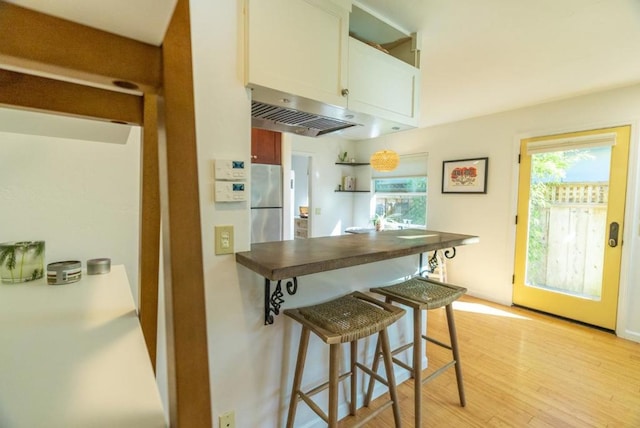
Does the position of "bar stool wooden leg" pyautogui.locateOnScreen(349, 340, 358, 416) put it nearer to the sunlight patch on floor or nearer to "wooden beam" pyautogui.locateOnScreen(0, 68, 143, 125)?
"wooden beam" pyautogui.locateOnScreen(0, 68, 143, 125)

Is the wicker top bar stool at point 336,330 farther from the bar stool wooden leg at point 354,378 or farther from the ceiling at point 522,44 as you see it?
the ceiling at point 522,44

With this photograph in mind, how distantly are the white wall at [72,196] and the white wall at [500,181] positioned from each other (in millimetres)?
3831

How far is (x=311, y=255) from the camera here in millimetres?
1254

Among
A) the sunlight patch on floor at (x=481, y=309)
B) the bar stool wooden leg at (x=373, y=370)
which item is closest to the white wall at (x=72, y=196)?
the bar stool wooden leg at (x=373, y=370)

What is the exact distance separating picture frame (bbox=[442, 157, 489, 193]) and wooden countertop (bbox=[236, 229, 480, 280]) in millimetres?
2390

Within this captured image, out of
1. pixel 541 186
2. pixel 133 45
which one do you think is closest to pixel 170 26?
pixel 133 45

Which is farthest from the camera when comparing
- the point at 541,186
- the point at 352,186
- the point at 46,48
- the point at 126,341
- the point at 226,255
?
the point at 352,186

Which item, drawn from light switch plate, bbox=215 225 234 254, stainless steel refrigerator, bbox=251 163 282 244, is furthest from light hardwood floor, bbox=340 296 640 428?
stainless steel refrigerator, bbox=251 163 282 244

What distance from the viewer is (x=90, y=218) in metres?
1.40

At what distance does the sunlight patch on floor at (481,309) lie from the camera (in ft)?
10.9

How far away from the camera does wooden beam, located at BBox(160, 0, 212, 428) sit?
1.21ft

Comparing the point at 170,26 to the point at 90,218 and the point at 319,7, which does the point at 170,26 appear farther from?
the point at 90,218

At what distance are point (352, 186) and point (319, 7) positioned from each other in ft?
13.7

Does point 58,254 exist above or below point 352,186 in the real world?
below
